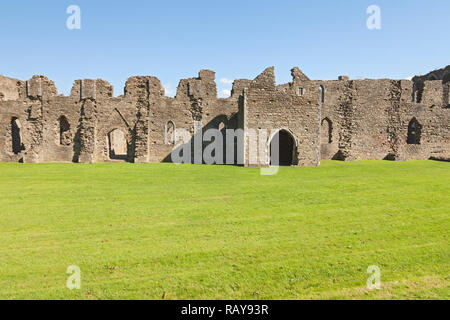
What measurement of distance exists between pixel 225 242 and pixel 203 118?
1929 cm

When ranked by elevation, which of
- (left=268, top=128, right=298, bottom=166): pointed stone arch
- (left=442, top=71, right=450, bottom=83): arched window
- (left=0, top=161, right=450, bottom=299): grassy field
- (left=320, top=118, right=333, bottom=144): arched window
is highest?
(left=442, top=71, right=450, bottom=83): arched window

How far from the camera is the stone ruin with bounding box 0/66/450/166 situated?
78.0 ft

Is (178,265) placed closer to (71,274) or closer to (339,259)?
(71,274)

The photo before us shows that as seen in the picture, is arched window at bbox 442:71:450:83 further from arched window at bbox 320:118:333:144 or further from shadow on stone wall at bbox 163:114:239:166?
shadow on stone wall at bbox 163:114:239:166

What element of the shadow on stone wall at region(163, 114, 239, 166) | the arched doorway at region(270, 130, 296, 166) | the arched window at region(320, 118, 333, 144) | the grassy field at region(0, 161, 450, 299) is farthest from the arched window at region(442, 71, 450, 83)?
the grassy field at region(0, 161, 450, 299)

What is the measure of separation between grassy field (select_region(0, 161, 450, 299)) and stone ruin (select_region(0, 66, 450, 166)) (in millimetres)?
11434

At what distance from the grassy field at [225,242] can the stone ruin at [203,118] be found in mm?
11434

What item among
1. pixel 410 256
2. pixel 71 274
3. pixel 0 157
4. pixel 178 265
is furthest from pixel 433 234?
pixel 0 157

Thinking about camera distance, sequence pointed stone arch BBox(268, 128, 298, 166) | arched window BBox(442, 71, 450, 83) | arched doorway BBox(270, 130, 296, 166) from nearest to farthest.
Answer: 1. pointed stone arch BBox(268, 128, 298, 166)
2. arched doorway BBox(270, 130, 296, 166)
3. arched window BBox(442, 71, 450, 83)

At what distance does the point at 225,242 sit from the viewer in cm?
617

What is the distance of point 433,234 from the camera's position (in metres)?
6.73

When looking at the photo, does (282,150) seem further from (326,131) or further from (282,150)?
(326,131)

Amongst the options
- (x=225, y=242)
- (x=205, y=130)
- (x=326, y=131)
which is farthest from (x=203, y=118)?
(x=225, y=242)

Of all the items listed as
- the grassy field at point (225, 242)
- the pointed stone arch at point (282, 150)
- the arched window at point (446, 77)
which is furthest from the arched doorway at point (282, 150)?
the arched window at point (446, 77)
